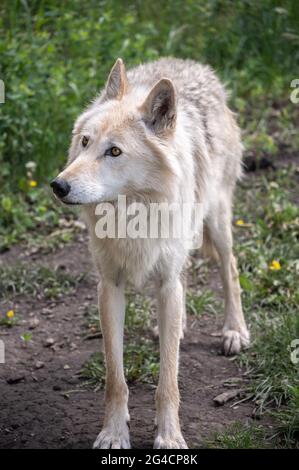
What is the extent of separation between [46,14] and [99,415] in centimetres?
442

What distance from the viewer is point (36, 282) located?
6.52 metres

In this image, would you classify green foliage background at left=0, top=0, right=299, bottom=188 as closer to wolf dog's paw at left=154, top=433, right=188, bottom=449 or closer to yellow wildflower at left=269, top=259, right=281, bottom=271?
yellow wildflower at left=269, top=259, right=281, bottom=271

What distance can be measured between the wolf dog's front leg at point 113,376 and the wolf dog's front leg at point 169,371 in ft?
0.63

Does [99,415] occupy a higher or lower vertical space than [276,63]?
lower

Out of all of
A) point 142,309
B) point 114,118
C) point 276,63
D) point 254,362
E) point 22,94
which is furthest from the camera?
point 276,63

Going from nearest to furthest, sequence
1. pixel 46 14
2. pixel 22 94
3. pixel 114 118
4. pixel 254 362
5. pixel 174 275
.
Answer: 1. pixel 114 118
2. pixel 174 275
3. pixel 254 362
4. pixel 22 94
5. pixel 46 14

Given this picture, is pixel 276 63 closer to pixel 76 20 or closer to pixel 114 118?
pixel 76 20

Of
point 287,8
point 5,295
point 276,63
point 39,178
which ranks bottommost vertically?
point 5,295

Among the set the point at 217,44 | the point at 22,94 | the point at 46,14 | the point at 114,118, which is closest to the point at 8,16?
the point at 46,14

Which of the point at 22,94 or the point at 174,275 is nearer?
the point at 174,275

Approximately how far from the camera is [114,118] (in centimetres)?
437

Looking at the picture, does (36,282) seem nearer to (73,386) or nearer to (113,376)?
(73,386)

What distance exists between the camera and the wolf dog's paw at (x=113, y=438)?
14.6ft

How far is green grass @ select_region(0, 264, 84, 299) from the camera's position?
643 cm
